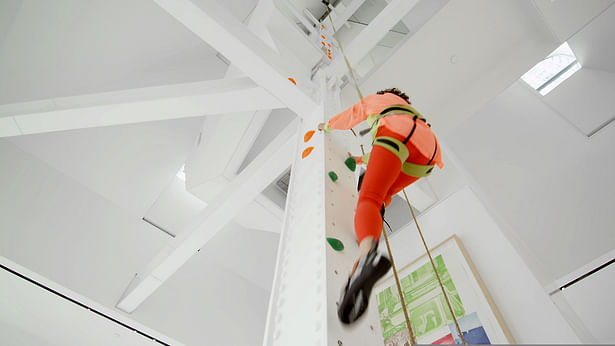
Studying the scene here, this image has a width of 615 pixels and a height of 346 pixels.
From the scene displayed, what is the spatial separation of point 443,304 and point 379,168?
1.60 metres

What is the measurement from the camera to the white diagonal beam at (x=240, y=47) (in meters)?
1.91

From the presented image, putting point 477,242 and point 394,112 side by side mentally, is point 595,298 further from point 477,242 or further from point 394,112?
point 394,112

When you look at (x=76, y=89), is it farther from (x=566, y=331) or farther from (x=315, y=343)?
(x=566, y=331)

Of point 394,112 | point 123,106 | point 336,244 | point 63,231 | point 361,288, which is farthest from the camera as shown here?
point 63,231

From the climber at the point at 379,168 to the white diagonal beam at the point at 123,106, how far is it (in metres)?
0.94

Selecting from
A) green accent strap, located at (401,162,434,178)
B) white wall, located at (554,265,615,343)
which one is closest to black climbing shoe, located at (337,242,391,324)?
green accent strap, located at (401,162,434,178)

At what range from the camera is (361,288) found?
3.00ft

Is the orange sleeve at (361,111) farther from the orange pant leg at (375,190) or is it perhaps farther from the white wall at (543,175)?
the white wall at (543,175)

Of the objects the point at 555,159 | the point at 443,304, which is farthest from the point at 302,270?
the point at 555,159

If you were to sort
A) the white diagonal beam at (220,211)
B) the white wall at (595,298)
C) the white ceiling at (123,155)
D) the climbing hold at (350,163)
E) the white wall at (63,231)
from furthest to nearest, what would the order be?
the white ceiling at (123,155) → the white wall at (63,231) → the white diagonal beam at (220,211) → the white wall at (595,298) → the climbing hold at (350,163)

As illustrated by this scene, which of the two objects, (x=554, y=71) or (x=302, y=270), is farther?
(x=554, y=71)

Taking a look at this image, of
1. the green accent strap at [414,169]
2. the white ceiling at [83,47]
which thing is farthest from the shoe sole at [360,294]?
the white ceiling at [83,47]

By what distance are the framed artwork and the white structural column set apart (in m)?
1.08

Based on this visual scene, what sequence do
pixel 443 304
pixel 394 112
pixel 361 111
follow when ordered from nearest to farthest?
1. pixel 394 112
2. pixel 361 111
3. pixel 443 304
